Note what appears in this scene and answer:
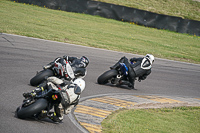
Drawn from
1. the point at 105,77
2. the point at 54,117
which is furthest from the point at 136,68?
the point at 54,117

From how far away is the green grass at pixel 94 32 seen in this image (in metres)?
16.5

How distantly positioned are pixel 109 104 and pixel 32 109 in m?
2.65

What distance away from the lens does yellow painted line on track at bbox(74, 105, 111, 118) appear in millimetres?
6414

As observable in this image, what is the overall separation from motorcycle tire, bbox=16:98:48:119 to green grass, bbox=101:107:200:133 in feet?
4.06

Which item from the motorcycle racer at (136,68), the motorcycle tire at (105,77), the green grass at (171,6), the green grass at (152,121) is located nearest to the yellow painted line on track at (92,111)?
the green grass at (152,121)

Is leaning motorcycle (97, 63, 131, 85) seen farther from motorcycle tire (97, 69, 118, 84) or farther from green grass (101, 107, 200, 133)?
green grass (101, 107, 200, 133)

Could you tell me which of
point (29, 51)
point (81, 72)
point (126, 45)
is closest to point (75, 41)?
point (126, 45)

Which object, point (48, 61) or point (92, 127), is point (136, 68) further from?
point (92, 127)

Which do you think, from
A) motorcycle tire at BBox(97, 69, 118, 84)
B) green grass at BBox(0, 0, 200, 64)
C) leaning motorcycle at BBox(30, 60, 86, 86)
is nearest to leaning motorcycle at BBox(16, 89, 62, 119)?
leaning motorcycle at BBox(30, 60, 86, 86)

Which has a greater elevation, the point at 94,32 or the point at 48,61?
the point at 94,32

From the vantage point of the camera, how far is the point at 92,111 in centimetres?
655

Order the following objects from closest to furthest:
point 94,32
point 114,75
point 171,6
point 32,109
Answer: point 32,109, point 114,75, point 94,32, point 171,6

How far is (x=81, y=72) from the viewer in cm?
717

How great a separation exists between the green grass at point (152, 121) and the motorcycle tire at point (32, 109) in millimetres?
1237
